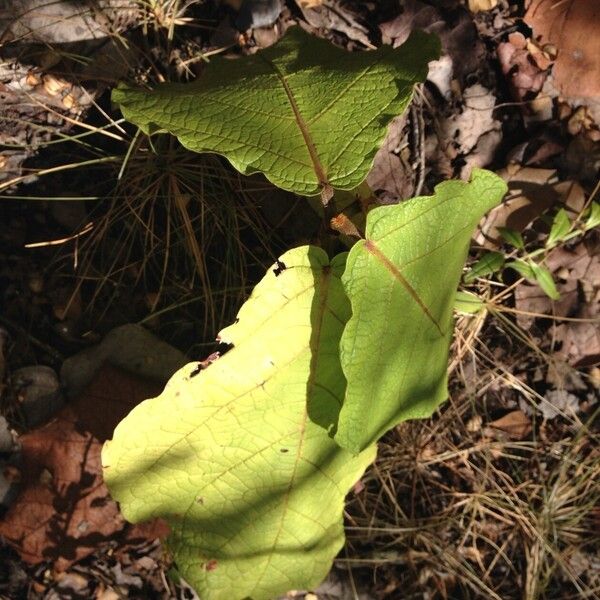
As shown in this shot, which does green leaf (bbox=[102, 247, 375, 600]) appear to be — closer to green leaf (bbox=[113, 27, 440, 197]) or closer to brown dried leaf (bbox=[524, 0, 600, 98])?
green leaf (bbox=[113, 27, 440, 197])

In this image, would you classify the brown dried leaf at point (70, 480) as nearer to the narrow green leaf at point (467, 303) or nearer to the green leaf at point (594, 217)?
the narrow green leaf at point (467, 303)

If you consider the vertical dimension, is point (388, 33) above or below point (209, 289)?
above

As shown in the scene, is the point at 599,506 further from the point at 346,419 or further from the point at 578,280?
the point at 346,419

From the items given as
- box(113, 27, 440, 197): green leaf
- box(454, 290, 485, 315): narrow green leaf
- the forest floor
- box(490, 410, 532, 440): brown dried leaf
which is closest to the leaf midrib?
box(113, 27, 440, 197): green leaf

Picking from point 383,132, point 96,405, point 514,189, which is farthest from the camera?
point 514,189

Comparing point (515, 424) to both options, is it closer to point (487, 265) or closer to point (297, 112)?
point (487, 265)

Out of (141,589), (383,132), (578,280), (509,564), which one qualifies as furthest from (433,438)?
(383,132)
